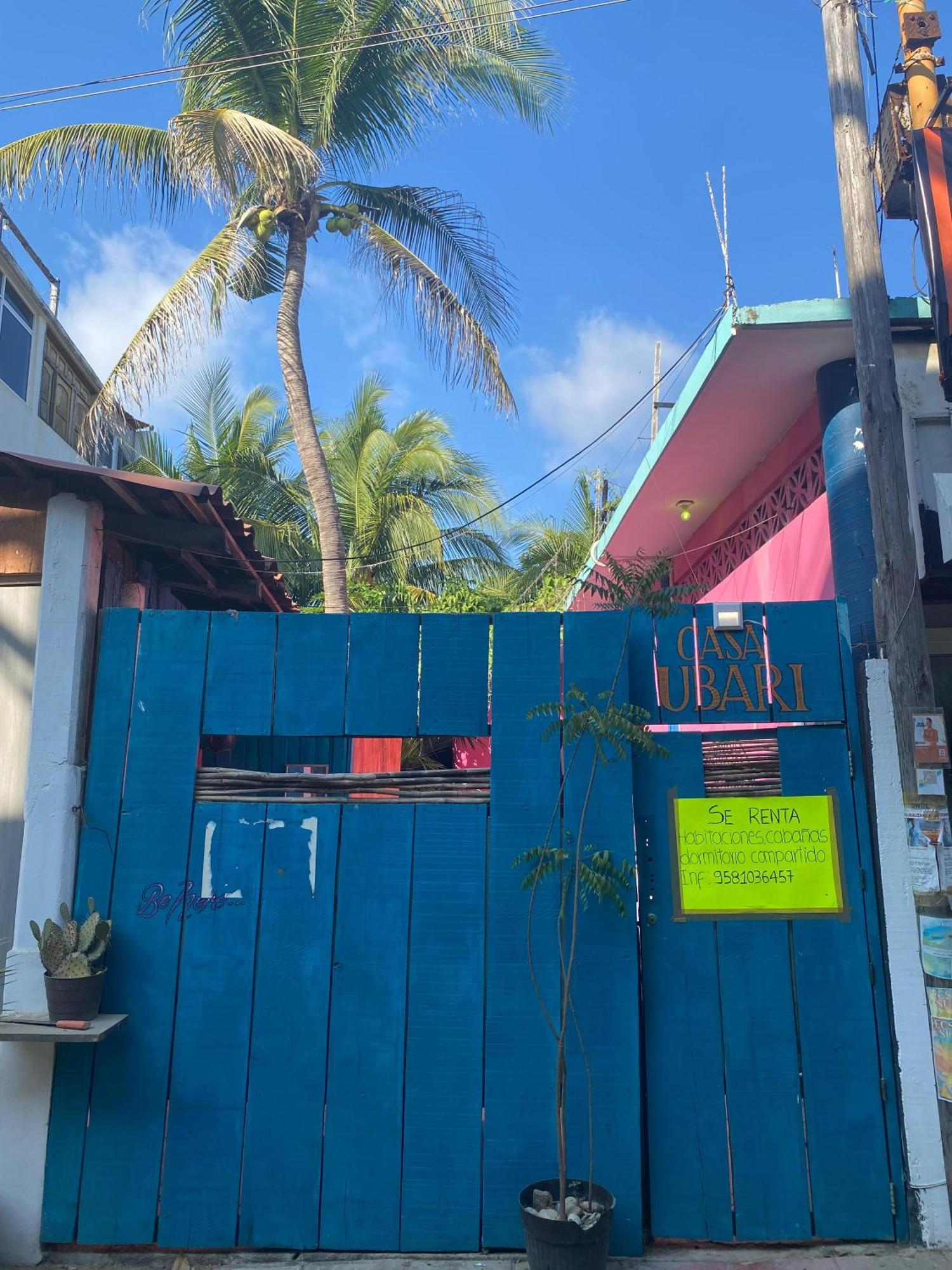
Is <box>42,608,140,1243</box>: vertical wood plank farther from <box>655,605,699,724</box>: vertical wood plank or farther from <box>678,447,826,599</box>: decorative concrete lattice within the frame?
<box>678,447,826,599</box>: decorative concrete lattice

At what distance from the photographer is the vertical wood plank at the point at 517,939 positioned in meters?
4.20

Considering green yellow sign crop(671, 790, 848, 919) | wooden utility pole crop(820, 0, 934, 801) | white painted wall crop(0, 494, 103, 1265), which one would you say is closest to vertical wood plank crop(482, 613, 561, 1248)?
green yellow sign crop(671, 790, 848, 919)

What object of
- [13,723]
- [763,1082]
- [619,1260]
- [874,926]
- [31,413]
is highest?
[31,413]

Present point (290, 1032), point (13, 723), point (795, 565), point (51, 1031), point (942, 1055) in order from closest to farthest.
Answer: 1. point (51, 1031)
2. point (942, 1055)
3. point (290, 1032)
4. point (13, 723)
5. point (795, 565)

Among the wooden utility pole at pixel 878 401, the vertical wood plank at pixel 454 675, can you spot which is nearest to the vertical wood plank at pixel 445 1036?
the vertical wood plank at pixel 454 675

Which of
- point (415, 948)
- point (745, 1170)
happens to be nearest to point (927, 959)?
point (745, 1170)

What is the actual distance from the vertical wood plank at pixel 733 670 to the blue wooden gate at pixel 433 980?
16 mm

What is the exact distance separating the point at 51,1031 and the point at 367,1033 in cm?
141

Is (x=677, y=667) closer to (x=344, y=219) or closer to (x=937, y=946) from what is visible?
(x=937, y=946)

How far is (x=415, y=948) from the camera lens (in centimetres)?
441

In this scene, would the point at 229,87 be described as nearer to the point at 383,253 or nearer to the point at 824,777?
the point at 383,253

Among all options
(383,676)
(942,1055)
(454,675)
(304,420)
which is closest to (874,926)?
(942,1055)

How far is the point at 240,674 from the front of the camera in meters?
4.70

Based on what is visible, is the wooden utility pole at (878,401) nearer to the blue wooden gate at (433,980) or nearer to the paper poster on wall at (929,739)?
the paper poster on wall at (929,739)
